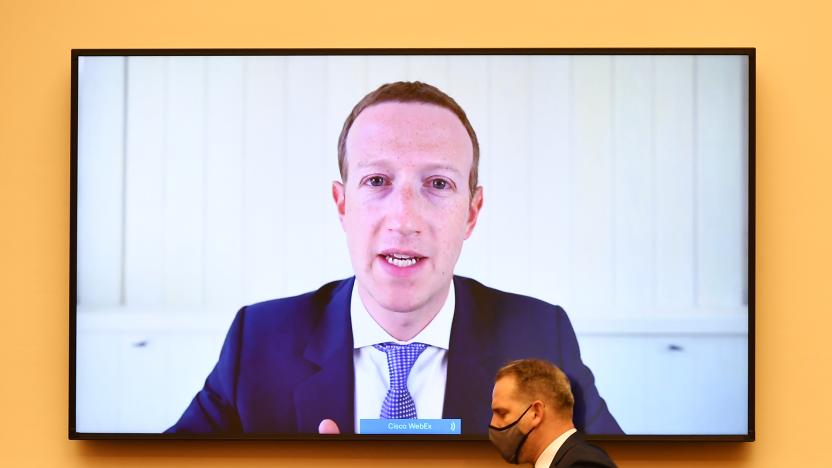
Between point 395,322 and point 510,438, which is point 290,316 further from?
point 510,438

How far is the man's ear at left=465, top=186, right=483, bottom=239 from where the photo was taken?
11.0 feet

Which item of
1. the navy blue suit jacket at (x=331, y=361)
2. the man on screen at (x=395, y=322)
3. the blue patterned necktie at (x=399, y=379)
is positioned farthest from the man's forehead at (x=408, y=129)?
the blue patterned necktie at (x=399, y=379)

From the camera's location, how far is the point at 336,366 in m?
3.35

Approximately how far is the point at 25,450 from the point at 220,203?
3.57ft

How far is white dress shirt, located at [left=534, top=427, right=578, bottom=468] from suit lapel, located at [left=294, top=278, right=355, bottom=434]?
3.35 ft

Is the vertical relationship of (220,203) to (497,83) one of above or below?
below

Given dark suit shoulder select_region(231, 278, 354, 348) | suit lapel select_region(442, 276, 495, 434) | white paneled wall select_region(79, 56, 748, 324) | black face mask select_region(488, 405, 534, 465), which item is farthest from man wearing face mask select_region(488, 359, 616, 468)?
dark suit shoulder select_region(231, 278, 354, 348)

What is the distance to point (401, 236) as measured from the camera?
3334 mm

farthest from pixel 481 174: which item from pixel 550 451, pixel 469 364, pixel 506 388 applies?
pixel 550 451

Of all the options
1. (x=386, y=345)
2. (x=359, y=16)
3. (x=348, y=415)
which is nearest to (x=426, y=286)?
(x=386, y=345)

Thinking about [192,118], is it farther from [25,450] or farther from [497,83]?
[25,450]

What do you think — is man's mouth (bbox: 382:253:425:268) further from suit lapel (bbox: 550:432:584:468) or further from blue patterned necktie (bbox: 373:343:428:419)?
suit lapel (bbox: 550:432:584:468)

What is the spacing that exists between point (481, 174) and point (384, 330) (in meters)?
0.62

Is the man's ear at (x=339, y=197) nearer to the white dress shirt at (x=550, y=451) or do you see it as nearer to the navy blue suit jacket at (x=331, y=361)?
the navy blue suit jacket at (x=331, y=361)
